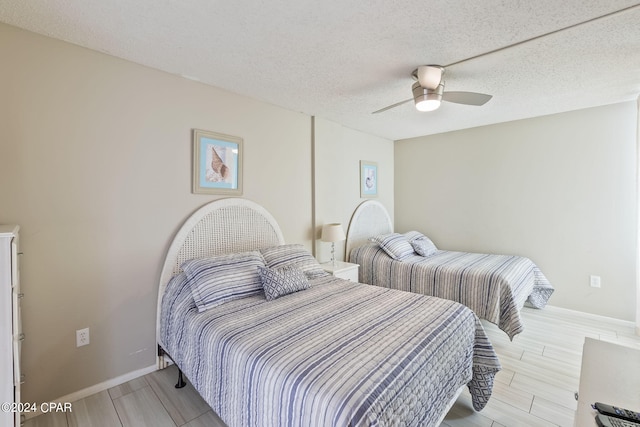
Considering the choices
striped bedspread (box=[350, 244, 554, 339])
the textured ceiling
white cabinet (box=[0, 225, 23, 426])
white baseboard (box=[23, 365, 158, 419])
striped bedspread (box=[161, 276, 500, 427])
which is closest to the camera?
striped bedspread (box=[161, 276, 500, 427])

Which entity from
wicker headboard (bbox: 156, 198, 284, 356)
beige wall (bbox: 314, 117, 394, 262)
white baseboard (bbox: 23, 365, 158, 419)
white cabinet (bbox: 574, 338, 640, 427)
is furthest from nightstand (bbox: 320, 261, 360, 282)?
white cabinet (bbox: 574, 338, 640, 427)

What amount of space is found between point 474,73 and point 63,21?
287cm

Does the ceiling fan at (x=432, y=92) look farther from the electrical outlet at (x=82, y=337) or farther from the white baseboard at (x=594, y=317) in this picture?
the electrical outlet at (x=82, y=337)

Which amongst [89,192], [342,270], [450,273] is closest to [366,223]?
[342,270]

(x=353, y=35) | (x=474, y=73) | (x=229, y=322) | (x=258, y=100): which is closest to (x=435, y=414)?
(x=229, y=322)

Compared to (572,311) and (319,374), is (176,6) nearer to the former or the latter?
(319,374)

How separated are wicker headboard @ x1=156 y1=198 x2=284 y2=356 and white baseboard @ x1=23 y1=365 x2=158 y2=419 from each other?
260 mm

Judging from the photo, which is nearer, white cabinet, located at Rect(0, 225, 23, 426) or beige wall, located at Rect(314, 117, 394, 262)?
white cabinet, located at Rect(0, 225, 23, 426)

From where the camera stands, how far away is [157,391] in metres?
2.09

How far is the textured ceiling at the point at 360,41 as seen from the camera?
Answer: 1.62 m

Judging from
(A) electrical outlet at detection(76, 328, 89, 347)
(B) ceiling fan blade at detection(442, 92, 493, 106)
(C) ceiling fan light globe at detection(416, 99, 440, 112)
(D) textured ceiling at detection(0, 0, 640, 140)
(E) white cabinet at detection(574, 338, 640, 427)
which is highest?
(D) textured ceiling at detection(0, 0, 640, 140)

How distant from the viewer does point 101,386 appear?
210cm

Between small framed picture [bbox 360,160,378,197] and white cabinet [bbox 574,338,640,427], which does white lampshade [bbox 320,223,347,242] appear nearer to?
small framed picture [bbox 360,160,378,197]

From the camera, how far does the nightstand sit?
3.28 meters
